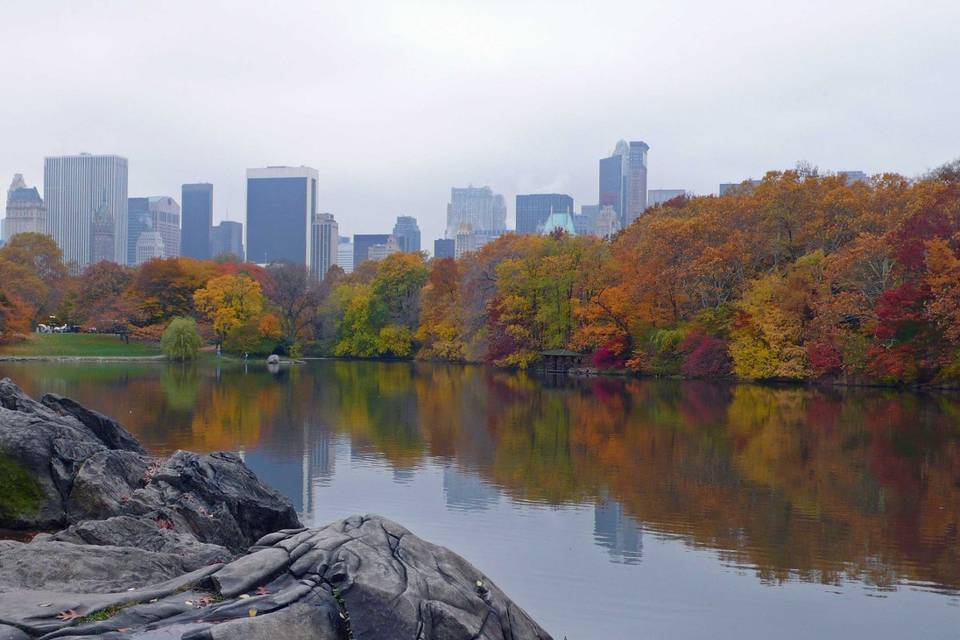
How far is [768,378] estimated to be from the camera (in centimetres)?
4481

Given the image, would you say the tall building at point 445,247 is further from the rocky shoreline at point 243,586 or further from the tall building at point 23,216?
the rocky shoreline at point 243,586

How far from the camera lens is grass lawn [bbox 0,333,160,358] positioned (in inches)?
2319

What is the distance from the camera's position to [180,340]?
58.5 meters

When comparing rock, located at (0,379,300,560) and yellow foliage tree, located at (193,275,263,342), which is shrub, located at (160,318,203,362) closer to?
yellow foliage tree, located at (193,275,263,342)

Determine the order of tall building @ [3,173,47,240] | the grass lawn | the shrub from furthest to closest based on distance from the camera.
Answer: tall building @ [3,173,47,240] < the grass lawn < the shrub

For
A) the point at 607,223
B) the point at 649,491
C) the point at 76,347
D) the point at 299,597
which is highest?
the point at 607,223

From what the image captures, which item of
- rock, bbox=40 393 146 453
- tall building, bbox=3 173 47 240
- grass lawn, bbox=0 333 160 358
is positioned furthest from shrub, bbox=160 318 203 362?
tall building, bbox=3 173 47 240

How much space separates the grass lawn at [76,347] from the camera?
58900mm

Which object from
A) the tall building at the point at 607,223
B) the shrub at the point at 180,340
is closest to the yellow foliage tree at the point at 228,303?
the shrub at the point at 180,340

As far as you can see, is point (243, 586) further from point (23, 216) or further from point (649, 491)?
point (23, 216)

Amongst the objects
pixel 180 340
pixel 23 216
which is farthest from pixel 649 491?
pixel 23 216

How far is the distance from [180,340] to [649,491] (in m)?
48.1

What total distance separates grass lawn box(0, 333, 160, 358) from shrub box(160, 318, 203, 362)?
3.02 m

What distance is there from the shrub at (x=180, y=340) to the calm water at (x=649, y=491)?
25.2m
